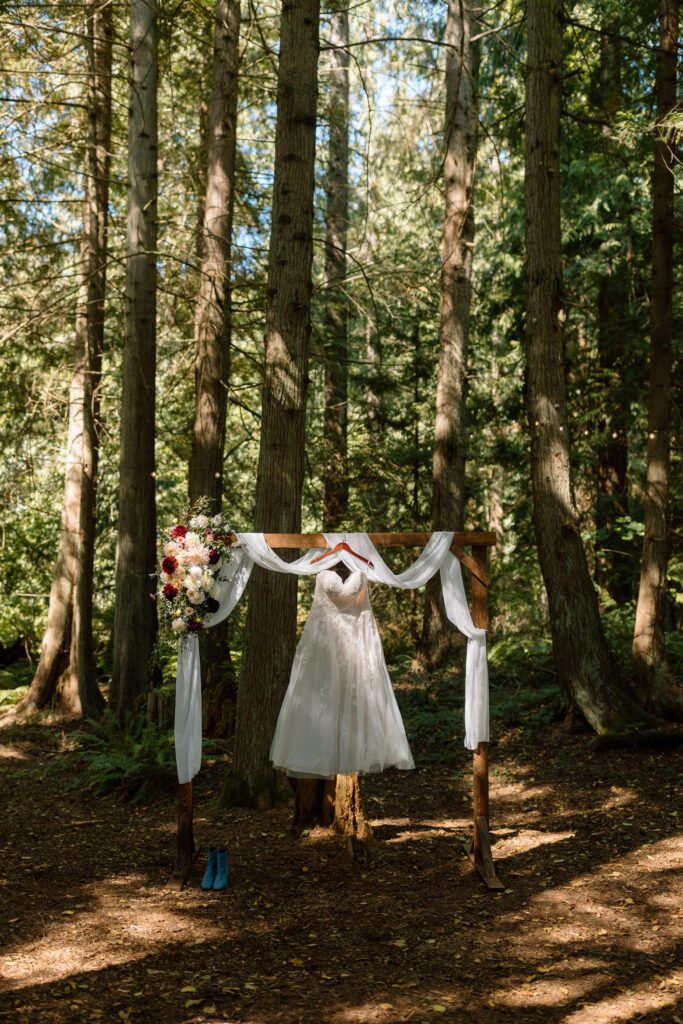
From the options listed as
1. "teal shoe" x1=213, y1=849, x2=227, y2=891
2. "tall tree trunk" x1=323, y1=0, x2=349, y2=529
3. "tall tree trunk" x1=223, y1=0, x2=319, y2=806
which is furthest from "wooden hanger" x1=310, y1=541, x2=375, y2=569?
"tall tree trunk" x1=323, y1=0, x2=349, y2=529

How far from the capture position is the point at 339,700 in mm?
6953

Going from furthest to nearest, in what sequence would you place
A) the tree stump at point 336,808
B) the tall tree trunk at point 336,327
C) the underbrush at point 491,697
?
the tall tree trunk at point 336,327, the underbrush at point 491,697, the tree stump at point 336,808

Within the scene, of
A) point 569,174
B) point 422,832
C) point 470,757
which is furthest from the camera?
point 569,174

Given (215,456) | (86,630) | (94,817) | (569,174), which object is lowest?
(94,817)

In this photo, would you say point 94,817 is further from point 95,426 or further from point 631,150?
point 631,150

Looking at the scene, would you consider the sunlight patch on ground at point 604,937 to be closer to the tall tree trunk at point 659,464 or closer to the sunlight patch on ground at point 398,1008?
the sunlight patch on ground at point 398,1008

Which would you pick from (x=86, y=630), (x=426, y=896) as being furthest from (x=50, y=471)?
(x=426, y=896)

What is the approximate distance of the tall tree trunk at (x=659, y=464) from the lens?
9.59m

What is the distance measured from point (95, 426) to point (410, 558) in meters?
5.52

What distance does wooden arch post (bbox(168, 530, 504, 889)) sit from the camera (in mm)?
6809

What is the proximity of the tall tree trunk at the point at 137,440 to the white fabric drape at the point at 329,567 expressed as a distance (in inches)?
174

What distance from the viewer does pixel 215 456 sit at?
34.7ft

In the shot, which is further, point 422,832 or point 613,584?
point 613,584

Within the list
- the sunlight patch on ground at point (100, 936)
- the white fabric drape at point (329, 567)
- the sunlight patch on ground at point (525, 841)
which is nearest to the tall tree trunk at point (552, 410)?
the sunlight patch on ground at point (525, 841)
